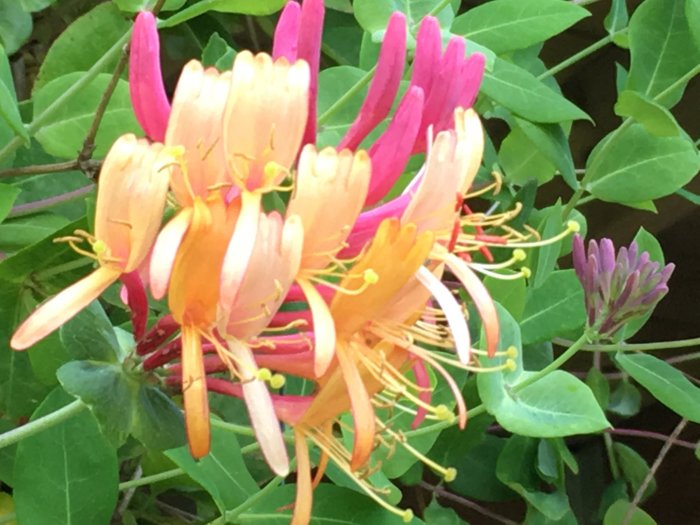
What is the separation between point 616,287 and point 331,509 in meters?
0.23

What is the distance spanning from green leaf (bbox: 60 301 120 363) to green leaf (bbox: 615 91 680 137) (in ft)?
1.58

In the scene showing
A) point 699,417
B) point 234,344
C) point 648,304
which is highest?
point 234,344

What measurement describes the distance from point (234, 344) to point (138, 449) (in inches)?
13.7

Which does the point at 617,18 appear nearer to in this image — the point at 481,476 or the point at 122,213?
the point at 481,476

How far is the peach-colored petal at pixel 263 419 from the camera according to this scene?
356 mm

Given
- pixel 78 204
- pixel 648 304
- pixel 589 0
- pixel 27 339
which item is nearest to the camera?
pixel 27 339

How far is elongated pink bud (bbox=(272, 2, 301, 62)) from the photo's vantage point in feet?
1.36

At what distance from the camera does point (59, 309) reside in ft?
1.16

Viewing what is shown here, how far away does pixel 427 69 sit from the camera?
43cm

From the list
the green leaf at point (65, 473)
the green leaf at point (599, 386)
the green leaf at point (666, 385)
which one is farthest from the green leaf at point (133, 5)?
the green leaf at point (599, 386)

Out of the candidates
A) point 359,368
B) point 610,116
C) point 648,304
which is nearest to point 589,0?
point 648,304

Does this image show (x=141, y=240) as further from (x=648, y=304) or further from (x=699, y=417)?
(x=699, y=417)

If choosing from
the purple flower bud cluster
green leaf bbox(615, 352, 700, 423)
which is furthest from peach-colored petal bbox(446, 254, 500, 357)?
green leaf bbox(615, 352, 700, 423)

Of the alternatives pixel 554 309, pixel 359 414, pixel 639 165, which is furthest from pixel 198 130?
pixel 639 165
